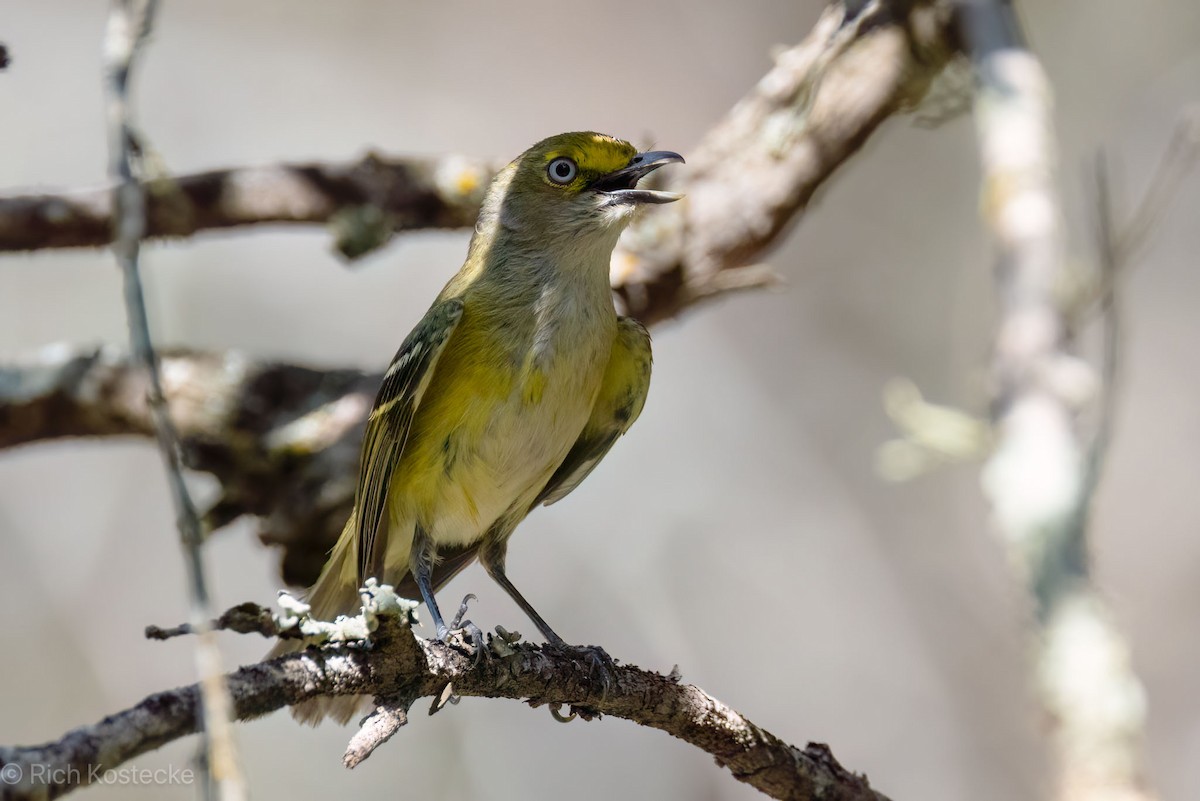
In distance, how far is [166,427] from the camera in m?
2.11

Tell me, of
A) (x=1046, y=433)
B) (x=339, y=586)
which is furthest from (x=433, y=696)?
(x=1046, y=433)

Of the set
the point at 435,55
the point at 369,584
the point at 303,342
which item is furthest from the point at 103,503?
the point at 369,584

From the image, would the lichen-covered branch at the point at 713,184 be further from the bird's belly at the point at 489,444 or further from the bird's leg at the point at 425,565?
the bird's leg at the point at 425,565

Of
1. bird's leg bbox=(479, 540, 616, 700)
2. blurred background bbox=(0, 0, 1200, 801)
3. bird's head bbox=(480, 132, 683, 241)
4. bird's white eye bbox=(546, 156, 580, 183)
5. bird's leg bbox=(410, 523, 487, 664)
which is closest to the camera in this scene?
bird's leg bbox=(479, 540, 616, 700)

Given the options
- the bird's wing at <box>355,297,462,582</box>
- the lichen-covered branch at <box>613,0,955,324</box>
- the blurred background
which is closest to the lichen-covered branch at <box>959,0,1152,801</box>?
the lichen-covered branch at <box>613,0,955,324</box>

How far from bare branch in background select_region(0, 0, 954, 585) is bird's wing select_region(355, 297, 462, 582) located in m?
1.26

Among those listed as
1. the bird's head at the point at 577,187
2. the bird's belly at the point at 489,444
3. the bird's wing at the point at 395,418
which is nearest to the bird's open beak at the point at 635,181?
the bird's head at the point at 577,187

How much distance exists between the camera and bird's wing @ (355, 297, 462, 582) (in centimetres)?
439

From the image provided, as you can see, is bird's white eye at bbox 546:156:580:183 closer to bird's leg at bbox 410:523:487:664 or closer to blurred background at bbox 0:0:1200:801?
bird's leg at bbox 410:523:487:664

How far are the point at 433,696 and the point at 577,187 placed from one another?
7.94 feet

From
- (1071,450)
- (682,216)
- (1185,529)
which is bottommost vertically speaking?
(1071,450)

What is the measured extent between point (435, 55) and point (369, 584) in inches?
321

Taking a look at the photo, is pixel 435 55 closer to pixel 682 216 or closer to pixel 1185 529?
pixel 682 216

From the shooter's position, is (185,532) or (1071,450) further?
(1071,450)
